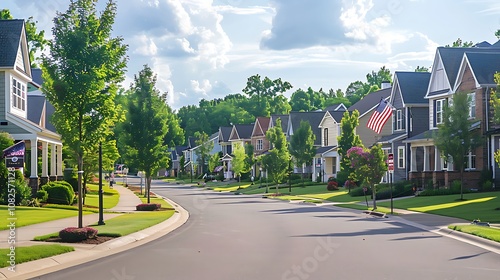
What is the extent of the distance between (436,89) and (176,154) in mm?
111656

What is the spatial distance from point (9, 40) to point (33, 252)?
2382 centimetres

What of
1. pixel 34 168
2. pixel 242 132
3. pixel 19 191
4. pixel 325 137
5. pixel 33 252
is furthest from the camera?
pixel 242 132

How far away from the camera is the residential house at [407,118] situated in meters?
52.7

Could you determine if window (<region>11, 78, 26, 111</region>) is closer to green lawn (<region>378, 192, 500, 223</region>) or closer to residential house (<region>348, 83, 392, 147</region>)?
green lawn (<region>378, 192, 500, 223</region>)

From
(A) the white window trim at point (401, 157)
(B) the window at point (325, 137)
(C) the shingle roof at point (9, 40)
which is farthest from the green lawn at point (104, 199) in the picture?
(B) the window at point (325, 137)

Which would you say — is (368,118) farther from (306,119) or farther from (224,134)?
(224,134)

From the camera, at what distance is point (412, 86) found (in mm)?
54531

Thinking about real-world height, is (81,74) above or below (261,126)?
below

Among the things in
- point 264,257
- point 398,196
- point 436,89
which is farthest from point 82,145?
point 436,89

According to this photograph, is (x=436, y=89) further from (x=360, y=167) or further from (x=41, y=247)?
(x=41, y=247)

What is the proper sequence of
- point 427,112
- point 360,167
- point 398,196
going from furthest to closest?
1. point 427,112
2. point 398,196
3. point 360,167

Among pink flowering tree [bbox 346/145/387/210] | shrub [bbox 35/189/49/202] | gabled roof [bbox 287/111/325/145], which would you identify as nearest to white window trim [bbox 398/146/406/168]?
pink flowering tree [bbox 346/145/387/210]

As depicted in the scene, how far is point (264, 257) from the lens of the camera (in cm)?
1606

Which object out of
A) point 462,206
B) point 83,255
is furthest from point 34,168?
point 462,206
